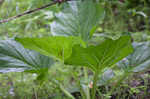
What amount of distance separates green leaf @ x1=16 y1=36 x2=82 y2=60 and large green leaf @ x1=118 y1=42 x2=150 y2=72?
1.28ft

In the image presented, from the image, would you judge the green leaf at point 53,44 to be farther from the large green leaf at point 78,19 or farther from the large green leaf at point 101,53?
the large green leaf at point 78,19

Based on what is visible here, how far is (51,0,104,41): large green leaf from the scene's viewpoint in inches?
36.5

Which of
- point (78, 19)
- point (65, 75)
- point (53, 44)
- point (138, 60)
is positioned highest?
point (78, 19)

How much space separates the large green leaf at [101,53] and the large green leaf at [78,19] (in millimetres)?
276

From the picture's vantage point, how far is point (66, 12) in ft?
3.22

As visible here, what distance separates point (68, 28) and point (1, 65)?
1.42ft

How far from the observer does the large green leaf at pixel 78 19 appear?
3.04ft

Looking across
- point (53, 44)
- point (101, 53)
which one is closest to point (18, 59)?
point (53, 44)

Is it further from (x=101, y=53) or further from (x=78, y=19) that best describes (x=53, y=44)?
(x=78, y=19)

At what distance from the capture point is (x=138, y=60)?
2.89ft

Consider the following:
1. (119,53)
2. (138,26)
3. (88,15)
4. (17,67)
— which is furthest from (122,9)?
(17,67)

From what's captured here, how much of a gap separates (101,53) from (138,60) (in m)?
0.37

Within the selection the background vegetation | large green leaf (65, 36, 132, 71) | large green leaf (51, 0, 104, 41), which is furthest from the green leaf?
large green leaf (51, 0, 104, 41)

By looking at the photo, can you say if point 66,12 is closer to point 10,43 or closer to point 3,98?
point 10,43
